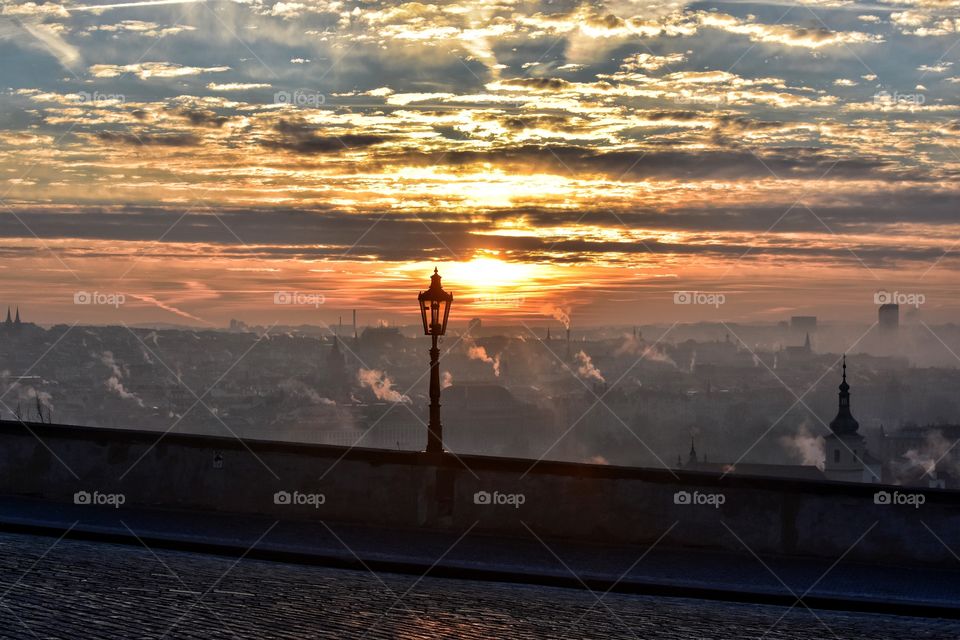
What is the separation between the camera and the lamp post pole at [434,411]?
16281 mm

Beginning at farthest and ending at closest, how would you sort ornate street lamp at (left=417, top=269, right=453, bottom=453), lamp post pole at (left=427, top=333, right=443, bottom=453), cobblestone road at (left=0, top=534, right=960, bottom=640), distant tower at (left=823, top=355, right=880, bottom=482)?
distant tower at (left=823, top=355, right=880, bottom=482) < ornate street lamp at (left=417, top=269, right=453, bottom=453) < lamp post pole at (left=427, top=333, right=443, bottom=453) < cobblestone road at (left=0, top=534, right=960, bottom=640)

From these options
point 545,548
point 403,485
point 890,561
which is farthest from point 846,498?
point 403,485

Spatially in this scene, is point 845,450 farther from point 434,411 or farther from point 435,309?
point 434,411

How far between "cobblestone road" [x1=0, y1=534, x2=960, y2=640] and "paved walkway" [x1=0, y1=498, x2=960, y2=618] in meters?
0.32

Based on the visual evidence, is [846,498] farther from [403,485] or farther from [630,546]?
[403,485]

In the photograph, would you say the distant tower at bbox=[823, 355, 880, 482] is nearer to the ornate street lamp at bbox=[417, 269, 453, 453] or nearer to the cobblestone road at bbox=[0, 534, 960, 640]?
the ornate street lamp at bbox=[417, 269, 453, 453]

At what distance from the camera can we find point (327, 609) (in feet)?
36.9

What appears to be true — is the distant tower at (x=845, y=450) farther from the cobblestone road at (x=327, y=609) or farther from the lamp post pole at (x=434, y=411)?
the cobblestone road at (x=327, y=609)

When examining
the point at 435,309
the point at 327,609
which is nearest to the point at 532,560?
the point at 327,609

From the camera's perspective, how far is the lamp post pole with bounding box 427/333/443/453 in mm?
16281

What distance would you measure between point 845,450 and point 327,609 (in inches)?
6387

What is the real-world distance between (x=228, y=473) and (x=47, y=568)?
13.3 ft

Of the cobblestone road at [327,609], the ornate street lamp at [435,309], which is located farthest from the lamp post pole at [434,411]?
the cobblestone road at [327,609]

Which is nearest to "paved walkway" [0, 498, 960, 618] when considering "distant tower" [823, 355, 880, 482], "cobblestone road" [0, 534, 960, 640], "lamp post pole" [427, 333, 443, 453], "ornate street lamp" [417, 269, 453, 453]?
"cobblestone road" [0, 534, 960, 640]
